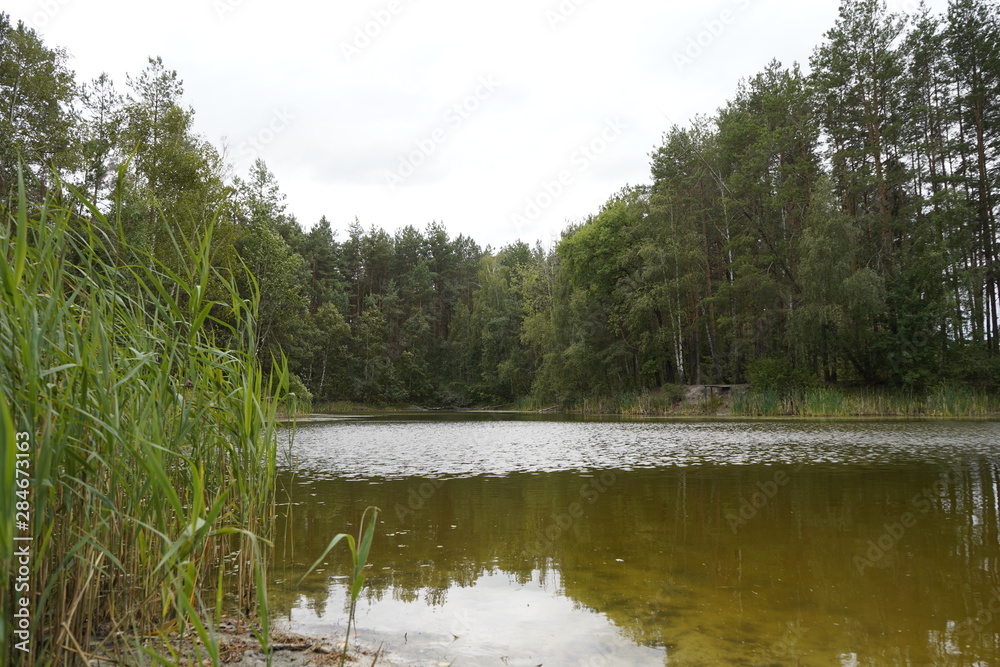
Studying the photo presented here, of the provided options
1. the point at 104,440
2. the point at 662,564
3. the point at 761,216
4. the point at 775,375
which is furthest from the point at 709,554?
the point at 761,216

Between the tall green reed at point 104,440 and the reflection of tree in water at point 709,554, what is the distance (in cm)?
121

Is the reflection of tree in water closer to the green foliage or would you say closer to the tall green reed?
the tall green reed

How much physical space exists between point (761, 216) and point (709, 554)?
95.7 ft

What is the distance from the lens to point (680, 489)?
6.99 metres

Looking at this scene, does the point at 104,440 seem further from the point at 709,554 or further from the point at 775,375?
the point at 775,375

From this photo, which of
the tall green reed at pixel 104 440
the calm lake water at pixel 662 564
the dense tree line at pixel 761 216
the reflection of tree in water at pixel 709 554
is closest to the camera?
the tall green reed at pixel 104 440

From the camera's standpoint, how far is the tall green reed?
1.55 meters

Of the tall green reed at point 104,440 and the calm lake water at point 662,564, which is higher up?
the tall green reed at point 104,440

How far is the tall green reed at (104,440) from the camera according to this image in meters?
1.55

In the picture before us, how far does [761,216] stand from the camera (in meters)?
29.8

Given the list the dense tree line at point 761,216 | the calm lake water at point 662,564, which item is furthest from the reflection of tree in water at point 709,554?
the dense tree line at point 761,216

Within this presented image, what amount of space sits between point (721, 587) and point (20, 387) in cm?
351

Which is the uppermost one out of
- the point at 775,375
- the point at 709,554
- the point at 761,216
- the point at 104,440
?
the point at 761,216

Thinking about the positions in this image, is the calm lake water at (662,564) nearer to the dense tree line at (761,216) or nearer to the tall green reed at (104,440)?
the tall green reed at (104,440)
